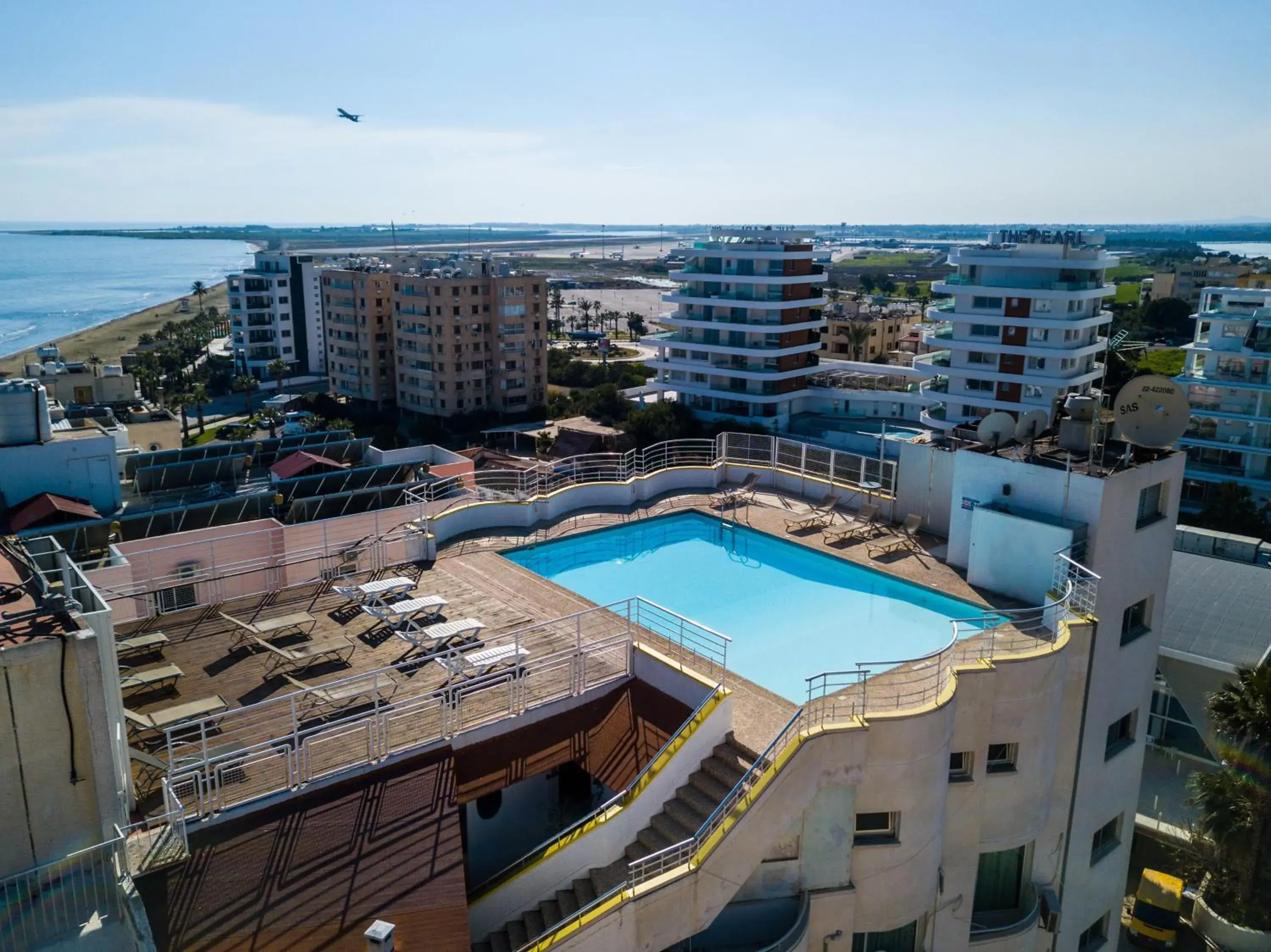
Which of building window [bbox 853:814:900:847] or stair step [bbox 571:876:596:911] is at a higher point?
stair step [bbox 571:876:596:911]

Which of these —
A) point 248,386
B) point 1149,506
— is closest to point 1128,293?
point 248,386

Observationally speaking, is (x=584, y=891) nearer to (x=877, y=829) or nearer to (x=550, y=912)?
(x=550, y=912)

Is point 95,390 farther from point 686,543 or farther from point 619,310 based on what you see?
point 619,310

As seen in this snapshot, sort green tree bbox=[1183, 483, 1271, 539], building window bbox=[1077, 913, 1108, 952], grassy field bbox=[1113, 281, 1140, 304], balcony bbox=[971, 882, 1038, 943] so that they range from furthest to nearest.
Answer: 1. grassy field bbox=[1113, 281, 1140, 304]
2. green tree bbox=[1183, 483, 1271, 539]
3. building window bbox=[1077, 913, 1108, 952]
4. balcony bbox=[971, 882, 1038, 943]

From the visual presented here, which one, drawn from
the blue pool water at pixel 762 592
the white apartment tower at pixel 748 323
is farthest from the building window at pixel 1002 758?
the white apartment tower at pixel 748 323

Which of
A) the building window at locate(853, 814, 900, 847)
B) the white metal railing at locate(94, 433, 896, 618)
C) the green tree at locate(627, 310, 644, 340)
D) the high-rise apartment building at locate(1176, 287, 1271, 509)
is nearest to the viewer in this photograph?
the building window at locate(853, 814, 900, 847)

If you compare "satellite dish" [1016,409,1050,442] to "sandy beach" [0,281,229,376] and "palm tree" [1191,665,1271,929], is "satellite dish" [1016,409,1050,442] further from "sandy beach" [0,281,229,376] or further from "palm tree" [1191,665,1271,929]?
"sandy beach" [0,281,229,376]

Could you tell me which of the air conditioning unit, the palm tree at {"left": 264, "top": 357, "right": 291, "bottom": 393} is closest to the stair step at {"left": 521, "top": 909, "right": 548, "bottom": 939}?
the air conditioning unit
